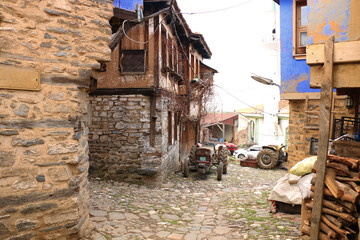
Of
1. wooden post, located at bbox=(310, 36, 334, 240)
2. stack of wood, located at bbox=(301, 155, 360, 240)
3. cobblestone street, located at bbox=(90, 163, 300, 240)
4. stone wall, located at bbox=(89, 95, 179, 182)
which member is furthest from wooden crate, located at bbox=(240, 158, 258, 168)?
A: wooden post, located at bbox=(310, 36, 334, 240)

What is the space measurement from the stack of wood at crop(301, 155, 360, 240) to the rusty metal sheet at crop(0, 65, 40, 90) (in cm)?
402

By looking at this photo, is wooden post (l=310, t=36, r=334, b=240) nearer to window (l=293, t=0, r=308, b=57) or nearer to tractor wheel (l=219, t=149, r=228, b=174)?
window (l=293, t=0, r=308, b=57)

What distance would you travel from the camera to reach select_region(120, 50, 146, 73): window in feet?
31.2

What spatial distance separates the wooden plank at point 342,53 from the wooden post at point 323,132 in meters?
0.08

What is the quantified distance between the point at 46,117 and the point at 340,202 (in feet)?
13.2

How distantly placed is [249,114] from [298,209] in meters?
24.1

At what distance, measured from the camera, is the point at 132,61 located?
957 centimetres

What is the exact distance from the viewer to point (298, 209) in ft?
19.1

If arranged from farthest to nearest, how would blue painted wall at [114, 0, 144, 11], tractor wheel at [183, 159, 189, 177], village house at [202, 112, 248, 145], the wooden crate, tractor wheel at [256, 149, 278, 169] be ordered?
1. village house at [202, 112, 248, 145]
2. the wooden crate
3. tractor wheel at [256, 149, 278, 169]
4. tractor wheel at [183, 159, 189, 177]
5. blue painted wall at [114, 0, 144, 11]

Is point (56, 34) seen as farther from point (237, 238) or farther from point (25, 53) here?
point (237, 238)

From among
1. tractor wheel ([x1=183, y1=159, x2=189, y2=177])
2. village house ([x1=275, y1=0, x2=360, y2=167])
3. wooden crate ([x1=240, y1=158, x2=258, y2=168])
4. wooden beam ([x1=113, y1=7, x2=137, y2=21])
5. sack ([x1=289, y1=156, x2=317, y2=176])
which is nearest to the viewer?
sack ([x1=289, y1=156, x2=317, y2=176])

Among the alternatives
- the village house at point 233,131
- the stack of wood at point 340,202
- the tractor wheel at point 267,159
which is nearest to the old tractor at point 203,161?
the tractor wheel at point 267,159

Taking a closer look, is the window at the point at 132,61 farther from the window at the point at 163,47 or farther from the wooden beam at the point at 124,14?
the wooden beam at the point at 124,14

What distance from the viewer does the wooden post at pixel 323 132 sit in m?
3.52
